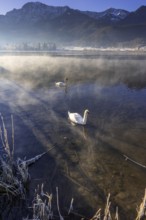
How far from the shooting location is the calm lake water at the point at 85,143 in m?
Answer: 8.76

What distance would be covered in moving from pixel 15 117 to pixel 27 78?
1588cm

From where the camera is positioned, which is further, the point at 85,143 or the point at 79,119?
the point at 79,119

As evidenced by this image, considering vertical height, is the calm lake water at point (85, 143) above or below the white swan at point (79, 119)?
below

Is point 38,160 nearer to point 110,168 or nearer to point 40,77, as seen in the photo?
point 110,168

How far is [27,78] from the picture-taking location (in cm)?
3112

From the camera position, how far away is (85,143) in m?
12.3

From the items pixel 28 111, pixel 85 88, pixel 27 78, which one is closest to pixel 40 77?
pixel 27 78

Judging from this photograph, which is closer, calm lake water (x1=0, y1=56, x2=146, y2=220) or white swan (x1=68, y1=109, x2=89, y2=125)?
calm lake water (x1=0, y1=56, x2=146, y2=220)

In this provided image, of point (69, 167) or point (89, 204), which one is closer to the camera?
point (89, 204)

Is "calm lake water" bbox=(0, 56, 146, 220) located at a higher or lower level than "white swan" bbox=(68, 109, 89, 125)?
lower

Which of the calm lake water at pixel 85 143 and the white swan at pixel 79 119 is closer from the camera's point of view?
the calm lake water at pixel 85 143

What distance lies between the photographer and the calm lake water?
28.7 feet

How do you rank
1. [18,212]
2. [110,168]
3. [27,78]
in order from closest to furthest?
[18,212] < [110,168] < [27,78]

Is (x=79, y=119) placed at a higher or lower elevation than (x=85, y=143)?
higher
